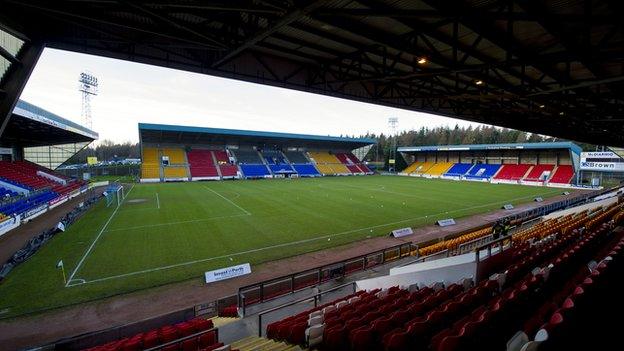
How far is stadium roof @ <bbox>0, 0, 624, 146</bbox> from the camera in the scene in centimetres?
527

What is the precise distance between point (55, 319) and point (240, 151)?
5398 centimetres

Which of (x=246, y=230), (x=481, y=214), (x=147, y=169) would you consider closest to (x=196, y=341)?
(x=246, y=230)

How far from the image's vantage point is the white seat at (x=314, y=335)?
4770 millimetres

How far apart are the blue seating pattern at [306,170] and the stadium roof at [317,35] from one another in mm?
49733

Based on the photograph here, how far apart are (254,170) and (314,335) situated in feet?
175

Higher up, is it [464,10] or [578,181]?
[464,10]

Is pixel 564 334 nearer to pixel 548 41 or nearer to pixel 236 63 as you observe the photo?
pixel 548 41

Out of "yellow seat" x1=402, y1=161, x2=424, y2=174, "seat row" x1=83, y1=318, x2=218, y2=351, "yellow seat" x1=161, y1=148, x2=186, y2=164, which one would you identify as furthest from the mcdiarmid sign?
"yellow seat" x1=402, y1=161, x2=424, y2=174

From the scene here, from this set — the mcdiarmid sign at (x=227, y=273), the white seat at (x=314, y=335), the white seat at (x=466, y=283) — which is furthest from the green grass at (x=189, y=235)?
the white seat at (x=466, y=283)

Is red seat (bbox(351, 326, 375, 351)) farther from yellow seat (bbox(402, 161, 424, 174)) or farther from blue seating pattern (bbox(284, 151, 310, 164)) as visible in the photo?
yellow seat (bbox(402, 161, 424, 174))

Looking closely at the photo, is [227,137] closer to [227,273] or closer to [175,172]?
[175,172]

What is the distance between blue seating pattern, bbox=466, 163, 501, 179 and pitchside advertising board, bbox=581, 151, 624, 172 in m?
12.4

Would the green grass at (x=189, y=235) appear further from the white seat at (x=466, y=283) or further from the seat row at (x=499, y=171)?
the seat row at (x=499, y=171)

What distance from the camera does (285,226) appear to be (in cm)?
1927
